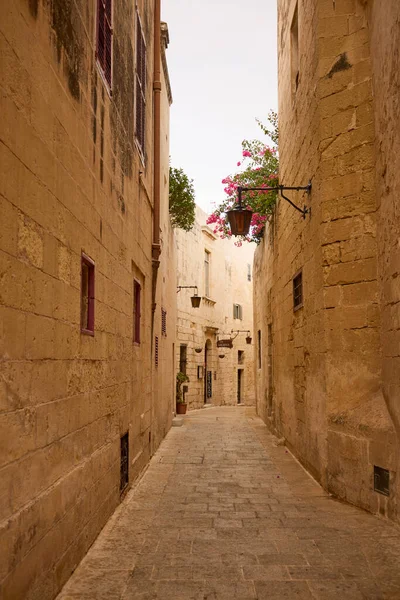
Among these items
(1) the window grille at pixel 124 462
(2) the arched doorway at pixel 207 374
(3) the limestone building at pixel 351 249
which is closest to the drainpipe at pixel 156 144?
(3) the limestone building at pixel 351 249

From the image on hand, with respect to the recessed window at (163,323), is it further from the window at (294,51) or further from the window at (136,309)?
the window at (294,51)

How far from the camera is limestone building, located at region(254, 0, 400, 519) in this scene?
219 inches

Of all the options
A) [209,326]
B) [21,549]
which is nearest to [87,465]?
[21,549]

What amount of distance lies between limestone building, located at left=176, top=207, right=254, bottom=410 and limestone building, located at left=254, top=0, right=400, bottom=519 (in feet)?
39.6

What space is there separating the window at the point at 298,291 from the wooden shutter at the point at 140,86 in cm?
297

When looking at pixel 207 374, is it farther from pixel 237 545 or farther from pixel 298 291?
pixel 237 545

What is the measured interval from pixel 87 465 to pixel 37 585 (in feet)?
4.30

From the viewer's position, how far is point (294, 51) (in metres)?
9.34

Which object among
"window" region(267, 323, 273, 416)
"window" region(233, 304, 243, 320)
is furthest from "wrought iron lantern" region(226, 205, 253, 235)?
"window" region(233, 304, 243, 320)

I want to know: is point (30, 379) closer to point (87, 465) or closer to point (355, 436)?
point (87, 465)

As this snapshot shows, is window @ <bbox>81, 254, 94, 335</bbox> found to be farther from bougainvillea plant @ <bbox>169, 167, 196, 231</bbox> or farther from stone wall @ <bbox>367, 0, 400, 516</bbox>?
bougainvillea plant @ <bbox>169, 167, 196, 231</bbox>

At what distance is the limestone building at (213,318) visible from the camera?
67.6 feet

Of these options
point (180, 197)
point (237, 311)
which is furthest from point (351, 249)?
point (237, 311)

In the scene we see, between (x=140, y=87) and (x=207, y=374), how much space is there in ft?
57.6
